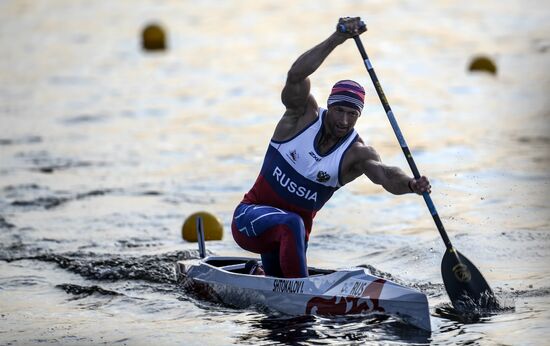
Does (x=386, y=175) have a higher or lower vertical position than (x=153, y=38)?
lower

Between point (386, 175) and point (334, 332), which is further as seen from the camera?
point (386, 175)

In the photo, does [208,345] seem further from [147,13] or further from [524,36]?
[147,13]

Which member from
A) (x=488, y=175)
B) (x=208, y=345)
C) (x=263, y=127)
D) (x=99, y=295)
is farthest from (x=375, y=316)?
(x=263, y=127)

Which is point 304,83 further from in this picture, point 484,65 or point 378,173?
point 484,65

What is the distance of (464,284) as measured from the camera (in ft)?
31.8

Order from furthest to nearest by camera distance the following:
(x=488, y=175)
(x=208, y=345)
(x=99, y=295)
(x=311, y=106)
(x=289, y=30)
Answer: (x=289, y=30)
(x=488, y=175)
(x=99, y=295)
(x=311, y=106)
(x=208, y=345)

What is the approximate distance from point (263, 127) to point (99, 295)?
8.27 metres

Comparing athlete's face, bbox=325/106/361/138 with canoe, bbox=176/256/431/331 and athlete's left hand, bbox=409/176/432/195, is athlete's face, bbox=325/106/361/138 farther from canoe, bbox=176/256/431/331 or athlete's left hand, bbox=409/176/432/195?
canoe, bbox=176/256/431/331

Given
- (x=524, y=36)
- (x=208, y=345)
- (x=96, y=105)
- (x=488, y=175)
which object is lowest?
(x=208, y=345)

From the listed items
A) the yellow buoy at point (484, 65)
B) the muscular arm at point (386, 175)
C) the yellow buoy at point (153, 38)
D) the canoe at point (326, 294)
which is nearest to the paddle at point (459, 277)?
the muscular arm at point (386, 175)

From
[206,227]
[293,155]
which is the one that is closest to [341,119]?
[293,155]

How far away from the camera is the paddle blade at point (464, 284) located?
9.68 m

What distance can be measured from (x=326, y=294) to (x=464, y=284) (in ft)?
3.72

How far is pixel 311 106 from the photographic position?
9977 mm
